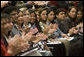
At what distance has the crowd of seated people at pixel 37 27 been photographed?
232cm

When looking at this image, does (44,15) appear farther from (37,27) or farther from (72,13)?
(72,13)

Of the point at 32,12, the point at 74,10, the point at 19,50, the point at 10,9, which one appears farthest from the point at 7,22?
the point at 74,10

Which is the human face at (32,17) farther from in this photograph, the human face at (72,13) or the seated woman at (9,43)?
the seated woman at (9,43)

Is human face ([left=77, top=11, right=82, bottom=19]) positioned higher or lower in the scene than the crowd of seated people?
lower

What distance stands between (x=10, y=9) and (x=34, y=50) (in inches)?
30.8

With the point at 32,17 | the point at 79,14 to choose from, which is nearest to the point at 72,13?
the point at 79,14

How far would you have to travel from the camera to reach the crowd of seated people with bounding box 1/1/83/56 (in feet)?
7.62

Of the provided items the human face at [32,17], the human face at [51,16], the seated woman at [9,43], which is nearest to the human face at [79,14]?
the human face at [51,16]

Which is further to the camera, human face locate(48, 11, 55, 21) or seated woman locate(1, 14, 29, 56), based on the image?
human face locate(48, 11, 55, 21)

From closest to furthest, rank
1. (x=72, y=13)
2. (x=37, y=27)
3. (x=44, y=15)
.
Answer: (x=37, y=27)
(x=44, y=15)
(x=72, y=13)

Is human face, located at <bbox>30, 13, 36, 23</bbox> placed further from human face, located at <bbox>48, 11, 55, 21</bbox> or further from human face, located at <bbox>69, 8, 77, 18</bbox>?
human face, located at <bbox>69, 8, 77, 18</bbox>

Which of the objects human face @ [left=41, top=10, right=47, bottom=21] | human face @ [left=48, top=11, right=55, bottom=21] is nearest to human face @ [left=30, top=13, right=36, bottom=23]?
human face @ [left=41, top=10, right=47, bottom=21]

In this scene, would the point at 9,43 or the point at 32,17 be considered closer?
the point at 9,43

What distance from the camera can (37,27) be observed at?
13.9 ft
